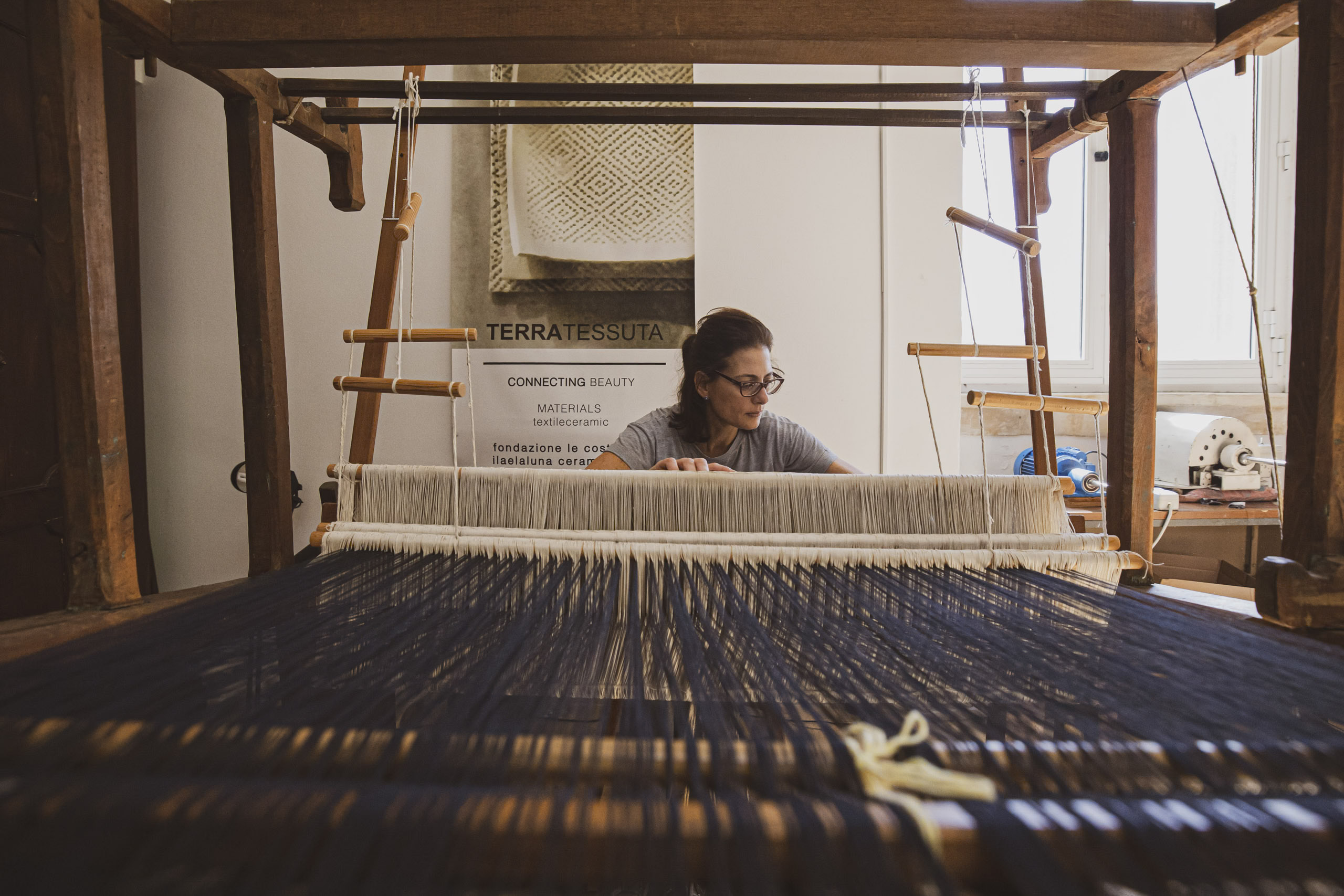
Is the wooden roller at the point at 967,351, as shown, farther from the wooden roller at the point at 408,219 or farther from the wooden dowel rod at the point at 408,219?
the wooden dowel rod at the point at 408,219

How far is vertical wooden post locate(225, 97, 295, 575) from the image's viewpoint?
1073mm

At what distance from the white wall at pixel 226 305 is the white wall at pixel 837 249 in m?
0.97

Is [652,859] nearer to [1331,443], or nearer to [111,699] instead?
[111,699]

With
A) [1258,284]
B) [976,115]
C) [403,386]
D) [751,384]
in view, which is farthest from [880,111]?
[1258,284]

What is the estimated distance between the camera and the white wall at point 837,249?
2225 mm

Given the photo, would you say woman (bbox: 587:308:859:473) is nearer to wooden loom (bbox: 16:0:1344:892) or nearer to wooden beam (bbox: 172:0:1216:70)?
wooden loom (bbox: 16:0:1344:892)

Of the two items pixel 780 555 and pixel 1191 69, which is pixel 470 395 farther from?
pixel 1191 69

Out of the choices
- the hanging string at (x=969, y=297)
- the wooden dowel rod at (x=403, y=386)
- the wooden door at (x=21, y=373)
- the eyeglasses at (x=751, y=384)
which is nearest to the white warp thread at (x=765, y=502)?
the hanging string at (x=969, y=297)

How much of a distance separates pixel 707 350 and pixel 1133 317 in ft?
3.29

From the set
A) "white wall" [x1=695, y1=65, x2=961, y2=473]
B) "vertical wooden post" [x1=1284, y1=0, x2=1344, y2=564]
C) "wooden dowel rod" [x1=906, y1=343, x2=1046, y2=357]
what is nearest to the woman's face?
"white wall" [x1=695, y1=65, x2=961, y2=473]

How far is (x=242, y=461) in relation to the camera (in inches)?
88.3

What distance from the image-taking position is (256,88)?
3.52ft

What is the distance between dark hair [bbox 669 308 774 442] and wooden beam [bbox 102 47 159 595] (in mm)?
1674

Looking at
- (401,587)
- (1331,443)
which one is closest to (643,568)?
(401,587)
